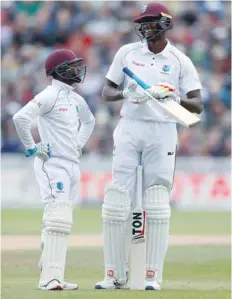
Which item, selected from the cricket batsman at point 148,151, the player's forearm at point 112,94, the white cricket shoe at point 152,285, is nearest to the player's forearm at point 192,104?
the cricket batsman at point 148,151

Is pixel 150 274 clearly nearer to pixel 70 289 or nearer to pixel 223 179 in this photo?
pixel 70 289

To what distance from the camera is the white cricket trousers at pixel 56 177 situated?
761cm

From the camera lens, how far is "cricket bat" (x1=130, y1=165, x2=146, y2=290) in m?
7.62

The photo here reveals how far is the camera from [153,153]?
25.1 feet

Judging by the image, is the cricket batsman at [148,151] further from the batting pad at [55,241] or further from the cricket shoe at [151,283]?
the batting pad at [55,241]

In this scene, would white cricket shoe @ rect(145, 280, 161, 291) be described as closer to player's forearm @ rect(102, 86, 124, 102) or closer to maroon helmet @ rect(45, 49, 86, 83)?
player's forearm @ rect(102, 86, 124, 102)

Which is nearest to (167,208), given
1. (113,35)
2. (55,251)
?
(55,251)

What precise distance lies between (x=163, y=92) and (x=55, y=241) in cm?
130

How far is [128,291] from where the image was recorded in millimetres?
7449

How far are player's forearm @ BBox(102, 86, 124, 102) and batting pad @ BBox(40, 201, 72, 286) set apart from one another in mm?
843

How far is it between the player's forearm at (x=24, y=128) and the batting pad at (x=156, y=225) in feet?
3.00

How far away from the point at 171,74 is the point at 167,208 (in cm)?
97

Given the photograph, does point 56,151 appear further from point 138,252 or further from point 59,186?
point 138,252

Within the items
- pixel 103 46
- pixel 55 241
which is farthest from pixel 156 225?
pixel 103 46
